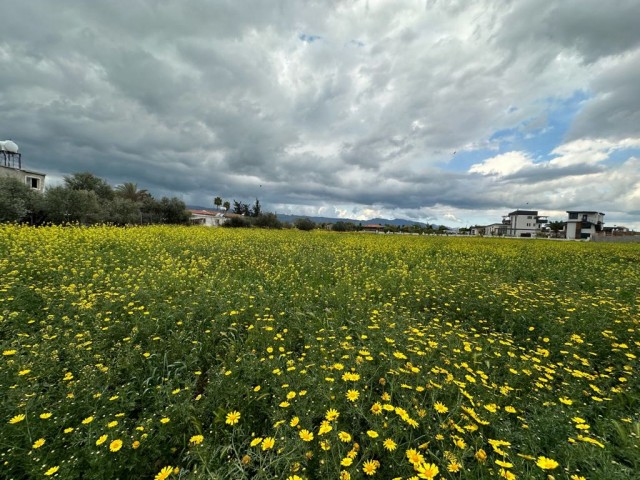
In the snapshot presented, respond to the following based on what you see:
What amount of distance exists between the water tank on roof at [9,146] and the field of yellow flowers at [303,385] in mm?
45780

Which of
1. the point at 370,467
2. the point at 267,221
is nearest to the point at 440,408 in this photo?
the point at 370,467

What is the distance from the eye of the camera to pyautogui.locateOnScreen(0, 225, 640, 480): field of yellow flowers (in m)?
1.93

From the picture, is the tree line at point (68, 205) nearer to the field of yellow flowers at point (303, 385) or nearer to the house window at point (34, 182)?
Answer: the house window at point (34, 182)

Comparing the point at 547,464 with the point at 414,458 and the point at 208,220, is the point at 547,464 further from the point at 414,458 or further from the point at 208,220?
the point at 208,220

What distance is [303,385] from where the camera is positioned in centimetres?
265

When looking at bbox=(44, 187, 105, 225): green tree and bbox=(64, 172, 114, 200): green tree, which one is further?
bbox=(64, 172, 114, 200): green tree

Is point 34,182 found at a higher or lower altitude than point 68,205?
higher

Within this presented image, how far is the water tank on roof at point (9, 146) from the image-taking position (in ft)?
116

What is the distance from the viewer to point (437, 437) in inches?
76.8

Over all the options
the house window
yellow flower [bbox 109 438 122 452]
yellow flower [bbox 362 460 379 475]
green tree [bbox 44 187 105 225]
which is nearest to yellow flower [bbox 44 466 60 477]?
yellow flower [bbox 109 438 122 452]

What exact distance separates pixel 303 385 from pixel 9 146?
176 feet

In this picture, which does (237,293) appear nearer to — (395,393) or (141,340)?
(141,340)

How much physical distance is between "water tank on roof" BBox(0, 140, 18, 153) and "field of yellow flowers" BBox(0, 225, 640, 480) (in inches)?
1802

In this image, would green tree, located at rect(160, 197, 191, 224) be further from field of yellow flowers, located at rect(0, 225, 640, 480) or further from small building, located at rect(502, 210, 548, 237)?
small building, located at rect(502, 210, 548, 237)
